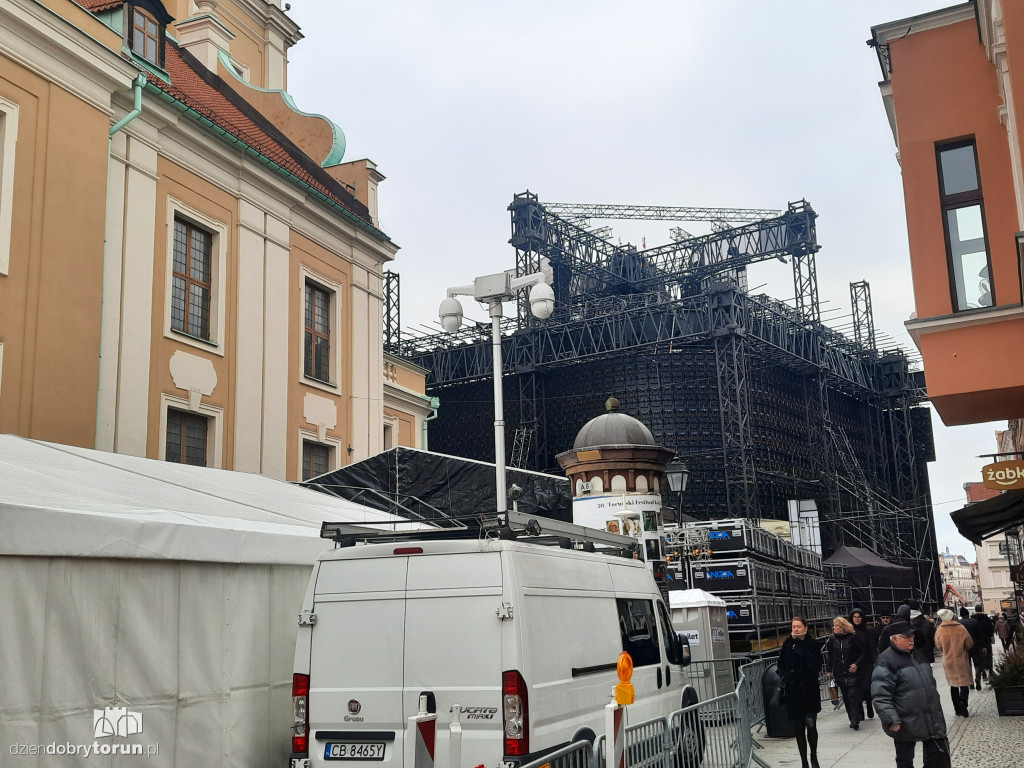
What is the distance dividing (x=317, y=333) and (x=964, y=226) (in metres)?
12.7

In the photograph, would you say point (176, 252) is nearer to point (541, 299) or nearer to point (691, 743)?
point (541, 299)

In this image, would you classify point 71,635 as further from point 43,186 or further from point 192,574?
point 43,186

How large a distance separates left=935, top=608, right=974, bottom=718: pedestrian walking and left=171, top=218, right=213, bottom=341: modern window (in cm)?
1339

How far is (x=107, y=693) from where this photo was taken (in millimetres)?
8383

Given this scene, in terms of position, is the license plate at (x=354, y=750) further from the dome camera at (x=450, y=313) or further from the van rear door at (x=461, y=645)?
the dome camera at (x=450, y=313)

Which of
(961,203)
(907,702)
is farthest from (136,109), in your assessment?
(907,702)

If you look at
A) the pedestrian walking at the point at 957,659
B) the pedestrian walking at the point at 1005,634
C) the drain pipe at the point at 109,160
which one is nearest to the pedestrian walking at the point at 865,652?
the pedestrian walking at the point at 957,659

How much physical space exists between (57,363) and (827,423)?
4377cm

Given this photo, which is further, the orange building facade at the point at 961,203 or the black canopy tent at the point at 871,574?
the black canopy tent at the point at 871,574

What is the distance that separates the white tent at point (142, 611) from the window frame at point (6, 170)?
3525mm

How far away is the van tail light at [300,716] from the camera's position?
8422 millimetres

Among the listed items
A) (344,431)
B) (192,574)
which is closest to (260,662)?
(192,574)

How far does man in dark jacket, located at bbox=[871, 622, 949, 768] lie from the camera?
344 inches

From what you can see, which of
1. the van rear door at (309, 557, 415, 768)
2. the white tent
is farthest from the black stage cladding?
the van rear door at (309, 557, 415, 768)
